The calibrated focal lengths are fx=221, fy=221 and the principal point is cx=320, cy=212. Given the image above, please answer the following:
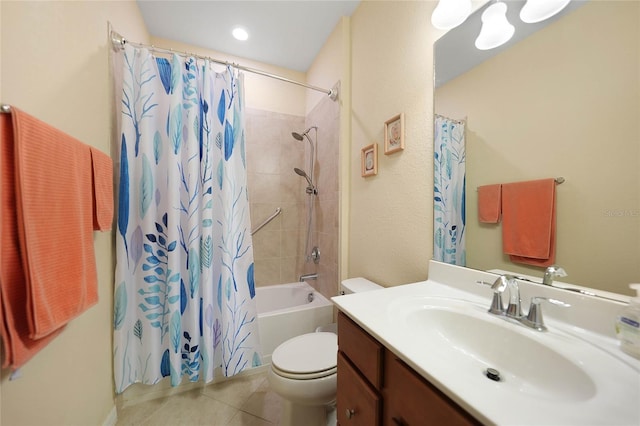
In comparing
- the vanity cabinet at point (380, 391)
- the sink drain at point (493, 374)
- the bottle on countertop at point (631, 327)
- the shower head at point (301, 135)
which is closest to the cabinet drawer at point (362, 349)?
the vanity cabinet at point (380, 391)

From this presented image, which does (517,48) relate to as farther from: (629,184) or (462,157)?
(629,184)

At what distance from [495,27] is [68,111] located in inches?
63.5

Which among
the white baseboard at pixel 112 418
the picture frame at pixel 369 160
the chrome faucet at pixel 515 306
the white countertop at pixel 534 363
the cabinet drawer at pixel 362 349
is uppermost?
the picture frame at pixel 369 160

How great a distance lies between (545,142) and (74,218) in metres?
1.52

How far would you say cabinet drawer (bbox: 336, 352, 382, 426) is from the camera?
1.97ft

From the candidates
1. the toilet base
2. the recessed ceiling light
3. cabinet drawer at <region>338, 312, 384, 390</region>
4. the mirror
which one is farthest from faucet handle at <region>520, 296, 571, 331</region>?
the recessed ceiling light

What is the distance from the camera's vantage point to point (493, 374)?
0.55m

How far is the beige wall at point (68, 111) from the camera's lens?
63 cm

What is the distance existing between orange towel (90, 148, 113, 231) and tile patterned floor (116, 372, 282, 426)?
1.11 meters

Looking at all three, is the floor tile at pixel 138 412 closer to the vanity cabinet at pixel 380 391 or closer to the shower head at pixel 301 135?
the vanity cabinet at pixel 380 391

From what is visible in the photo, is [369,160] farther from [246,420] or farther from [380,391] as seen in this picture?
[246,420]

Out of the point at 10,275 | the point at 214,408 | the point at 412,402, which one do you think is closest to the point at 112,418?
the point at 214,408

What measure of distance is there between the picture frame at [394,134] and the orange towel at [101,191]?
4.41 feet

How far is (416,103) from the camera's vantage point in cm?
109
